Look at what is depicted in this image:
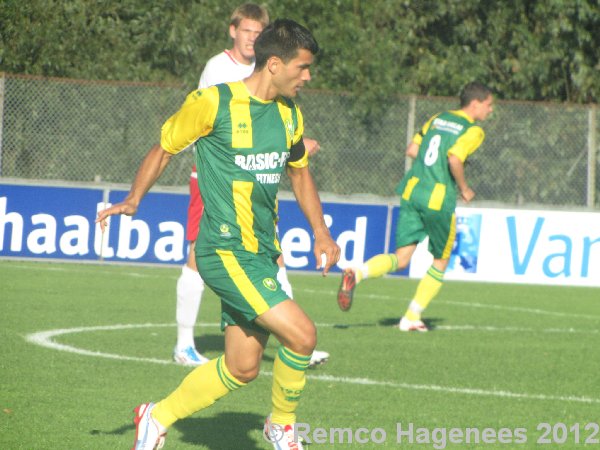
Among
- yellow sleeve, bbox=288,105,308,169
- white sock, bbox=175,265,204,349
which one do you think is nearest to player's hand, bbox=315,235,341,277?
yellow sleeve, bbox=288,105,308,169

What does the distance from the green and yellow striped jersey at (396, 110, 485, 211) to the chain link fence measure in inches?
238

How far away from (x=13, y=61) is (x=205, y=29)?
124 inches

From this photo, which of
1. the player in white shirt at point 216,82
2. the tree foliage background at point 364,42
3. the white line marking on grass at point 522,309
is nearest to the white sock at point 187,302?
the player in white shirt at point 216,82

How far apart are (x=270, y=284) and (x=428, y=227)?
623cm

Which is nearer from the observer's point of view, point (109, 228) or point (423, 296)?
point (423, 296)

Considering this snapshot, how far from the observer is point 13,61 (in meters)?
20.5

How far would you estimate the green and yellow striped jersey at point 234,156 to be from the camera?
5.98 metres

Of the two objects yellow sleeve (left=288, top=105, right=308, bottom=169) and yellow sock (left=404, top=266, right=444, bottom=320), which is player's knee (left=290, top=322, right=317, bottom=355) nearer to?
yellow sleeve (left=288, top=105, right=308, bottom=169)

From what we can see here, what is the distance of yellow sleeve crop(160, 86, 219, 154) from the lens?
599cm

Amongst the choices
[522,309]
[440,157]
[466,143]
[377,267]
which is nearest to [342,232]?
[522,309]

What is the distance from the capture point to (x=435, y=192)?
1202 centimetres

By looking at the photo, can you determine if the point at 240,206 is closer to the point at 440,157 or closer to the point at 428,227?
the point at 428,227

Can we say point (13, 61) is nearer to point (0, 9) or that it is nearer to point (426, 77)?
point (0, 9)

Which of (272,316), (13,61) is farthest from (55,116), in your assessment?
(272,316)
